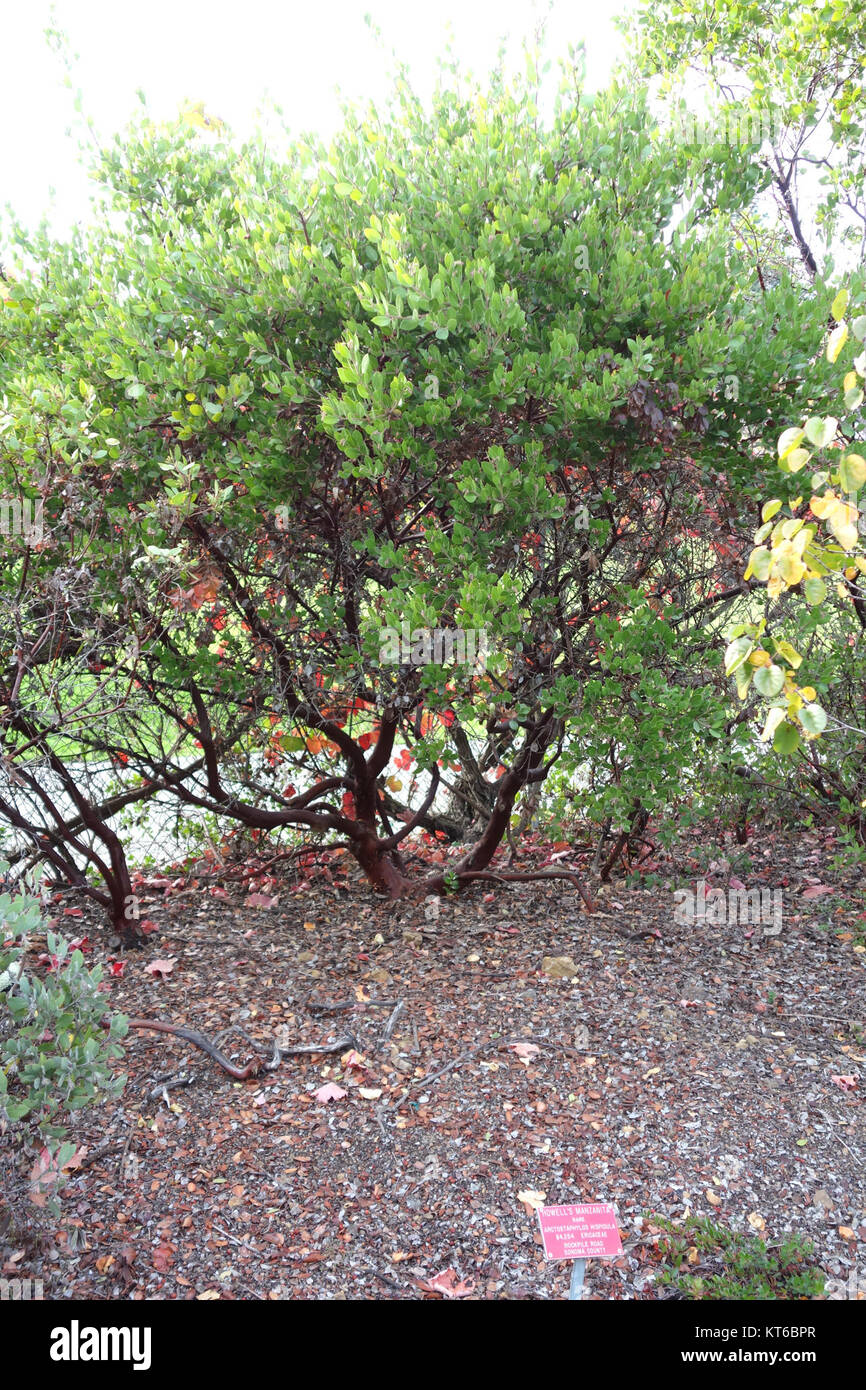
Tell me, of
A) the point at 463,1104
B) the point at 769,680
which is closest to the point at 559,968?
the point at 463,1104

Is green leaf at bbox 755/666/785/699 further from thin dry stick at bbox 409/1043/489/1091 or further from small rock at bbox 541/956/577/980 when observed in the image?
small rock at bbox 541/956/577/980

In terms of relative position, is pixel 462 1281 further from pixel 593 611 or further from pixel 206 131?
pixel 206 131

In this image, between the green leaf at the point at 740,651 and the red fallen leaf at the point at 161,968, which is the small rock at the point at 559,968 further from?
the green leaf at the point at 740,651

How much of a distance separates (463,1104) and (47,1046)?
1.41 metres

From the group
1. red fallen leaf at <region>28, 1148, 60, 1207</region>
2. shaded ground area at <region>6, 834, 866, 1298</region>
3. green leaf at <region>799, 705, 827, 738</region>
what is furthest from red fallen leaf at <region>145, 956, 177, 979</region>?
green leaf at <region>799, 705, 827, 738</region>

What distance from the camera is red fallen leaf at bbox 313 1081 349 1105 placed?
3264 mm

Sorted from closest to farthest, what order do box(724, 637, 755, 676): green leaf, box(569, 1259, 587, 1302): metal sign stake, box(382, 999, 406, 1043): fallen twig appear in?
box(724, 637, 755, 676): green leaf
box(569, 1259, 587, 1302): metal sign stake
box(382, 999, 406, 1043): fallen twig

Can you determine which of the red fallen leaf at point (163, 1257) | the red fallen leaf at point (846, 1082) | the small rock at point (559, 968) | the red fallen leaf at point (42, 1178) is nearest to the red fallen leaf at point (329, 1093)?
the red fallen leaf at point (163, 1257)

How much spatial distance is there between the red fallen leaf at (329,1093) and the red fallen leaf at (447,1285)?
767 millimetres

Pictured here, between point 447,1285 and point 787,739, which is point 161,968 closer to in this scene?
point 447,1285
